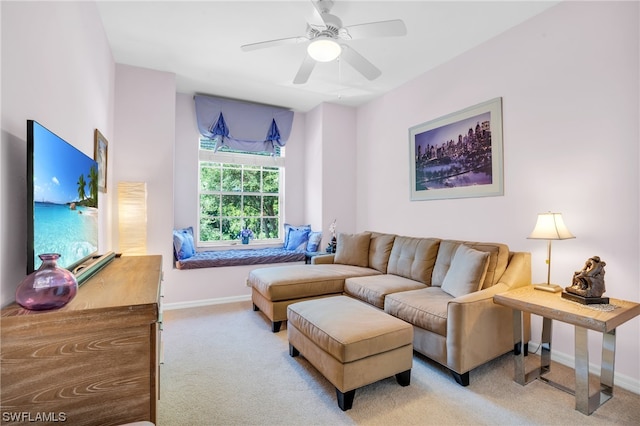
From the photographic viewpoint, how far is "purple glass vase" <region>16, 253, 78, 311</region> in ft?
3.36

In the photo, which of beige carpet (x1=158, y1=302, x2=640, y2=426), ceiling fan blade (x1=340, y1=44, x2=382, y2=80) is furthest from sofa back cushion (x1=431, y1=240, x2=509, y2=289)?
ceiling fan blade (x1=340, y1=44, x2=382, y2=80)

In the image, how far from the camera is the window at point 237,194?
15.3 ft

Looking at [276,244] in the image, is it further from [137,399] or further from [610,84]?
[610,84]

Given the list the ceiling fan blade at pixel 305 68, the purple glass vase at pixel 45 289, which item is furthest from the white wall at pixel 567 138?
the purple glass vase at pixel 45 289

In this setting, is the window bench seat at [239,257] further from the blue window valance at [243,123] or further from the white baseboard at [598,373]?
the white baseboard at [598,373]

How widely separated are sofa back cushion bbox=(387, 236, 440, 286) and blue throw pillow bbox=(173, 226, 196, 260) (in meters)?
2.56

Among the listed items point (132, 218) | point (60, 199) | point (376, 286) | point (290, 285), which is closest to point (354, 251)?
point (376, 286)

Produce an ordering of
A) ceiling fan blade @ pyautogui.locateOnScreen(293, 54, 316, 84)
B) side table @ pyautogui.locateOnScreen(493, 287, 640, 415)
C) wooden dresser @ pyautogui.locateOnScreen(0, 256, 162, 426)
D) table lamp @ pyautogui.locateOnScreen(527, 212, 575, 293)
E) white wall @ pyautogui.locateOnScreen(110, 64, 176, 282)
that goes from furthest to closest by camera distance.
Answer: white wall @ pyautogui.locateOnScreen(110, 64, 176, 282), ceiling fan blade @ pyautogui.locateOnScreen(293, 54, 316, 84), table lamp @ pyautogui.locateOnScreen(527, 212, 575, 293), side table @ pyautogui.locateOnScreen(493, 287, 640, 415), wooden dresser @ pyautogui.locateOnScreen(0, 256, 162, 426)

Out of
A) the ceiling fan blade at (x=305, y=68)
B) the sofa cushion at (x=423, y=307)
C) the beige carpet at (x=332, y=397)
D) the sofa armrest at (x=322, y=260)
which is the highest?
the ceiling fan blade at (x=305, y=68)

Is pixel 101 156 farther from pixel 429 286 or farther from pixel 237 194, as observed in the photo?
pixel 429 286

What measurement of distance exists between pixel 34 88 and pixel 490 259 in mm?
3130

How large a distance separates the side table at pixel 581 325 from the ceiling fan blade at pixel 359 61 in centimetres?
211

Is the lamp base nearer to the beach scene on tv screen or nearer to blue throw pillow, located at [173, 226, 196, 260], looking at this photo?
the beach scene on tv screen

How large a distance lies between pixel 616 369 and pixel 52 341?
326cm
